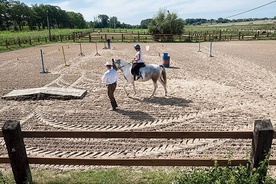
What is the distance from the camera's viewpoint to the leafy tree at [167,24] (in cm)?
4322

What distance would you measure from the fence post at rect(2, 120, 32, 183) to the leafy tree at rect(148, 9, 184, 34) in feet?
141

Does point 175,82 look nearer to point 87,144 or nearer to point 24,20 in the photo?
point 87,144

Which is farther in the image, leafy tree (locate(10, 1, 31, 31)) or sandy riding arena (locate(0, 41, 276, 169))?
leafy tree (locate(10, 1, 31, 31))

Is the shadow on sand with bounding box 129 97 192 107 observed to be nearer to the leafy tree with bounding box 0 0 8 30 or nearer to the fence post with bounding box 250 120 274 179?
the fence post with bounding box 250 120 274 179

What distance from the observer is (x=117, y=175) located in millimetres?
3877

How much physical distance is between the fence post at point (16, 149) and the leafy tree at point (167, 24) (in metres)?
42.9

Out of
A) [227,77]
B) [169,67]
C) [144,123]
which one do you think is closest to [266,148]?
[144,123]

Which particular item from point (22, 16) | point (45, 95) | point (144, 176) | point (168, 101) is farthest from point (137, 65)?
point (22, 16)

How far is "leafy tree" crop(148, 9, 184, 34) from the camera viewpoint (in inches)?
1702

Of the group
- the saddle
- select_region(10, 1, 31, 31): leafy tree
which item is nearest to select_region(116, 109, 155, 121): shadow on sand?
the saddle

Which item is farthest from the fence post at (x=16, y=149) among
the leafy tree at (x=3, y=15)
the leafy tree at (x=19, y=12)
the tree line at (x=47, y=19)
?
the leafy tree at (x=19, y=12)

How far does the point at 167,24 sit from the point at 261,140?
4299 centimetres

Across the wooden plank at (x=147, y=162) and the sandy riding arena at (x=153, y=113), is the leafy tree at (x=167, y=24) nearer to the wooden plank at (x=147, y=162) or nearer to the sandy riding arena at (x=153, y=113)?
the sandy riding arena at (x=153, y=113)

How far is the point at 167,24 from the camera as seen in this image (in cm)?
4316
